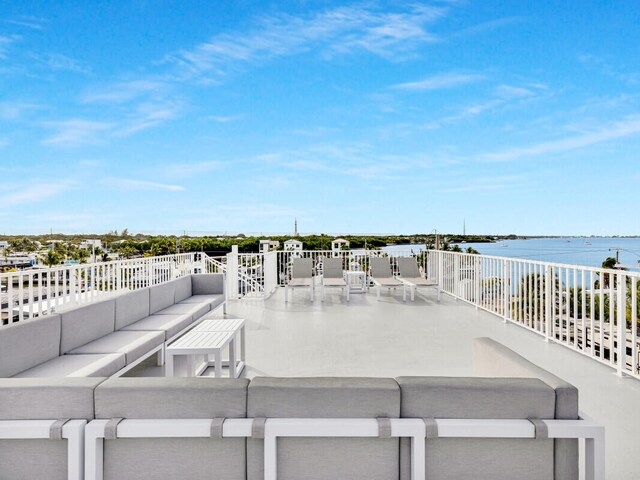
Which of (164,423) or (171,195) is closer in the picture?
(164,423)

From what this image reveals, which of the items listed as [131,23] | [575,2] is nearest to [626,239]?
[575,2]

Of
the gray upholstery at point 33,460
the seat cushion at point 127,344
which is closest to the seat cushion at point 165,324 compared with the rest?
the seat cushion at point 127,344

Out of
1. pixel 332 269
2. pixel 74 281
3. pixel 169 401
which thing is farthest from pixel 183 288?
pixel 169 401

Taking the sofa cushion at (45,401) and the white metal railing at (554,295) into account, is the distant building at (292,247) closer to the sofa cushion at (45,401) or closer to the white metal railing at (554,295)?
the white metal railing at (554,295)

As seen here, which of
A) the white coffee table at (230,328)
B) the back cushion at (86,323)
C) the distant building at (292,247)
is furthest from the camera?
the distant building at (292,247)

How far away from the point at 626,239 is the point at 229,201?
87.9ft

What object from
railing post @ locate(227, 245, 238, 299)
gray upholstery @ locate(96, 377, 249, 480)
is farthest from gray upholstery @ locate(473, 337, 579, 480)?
railing post @ locate(227, 245, 238, 299)

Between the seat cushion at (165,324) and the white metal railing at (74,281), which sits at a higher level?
the white metal railing at (74,281)

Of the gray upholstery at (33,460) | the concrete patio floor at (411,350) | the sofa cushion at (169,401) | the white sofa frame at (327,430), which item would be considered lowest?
the concrete patio floor at (411,350)

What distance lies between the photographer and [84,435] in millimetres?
1292

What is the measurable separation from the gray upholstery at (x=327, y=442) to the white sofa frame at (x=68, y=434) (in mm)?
557

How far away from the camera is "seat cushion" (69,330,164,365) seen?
2969 mm

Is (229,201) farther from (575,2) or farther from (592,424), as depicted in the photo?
(592,424)

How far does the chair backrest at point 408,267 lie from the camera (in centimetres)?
823
